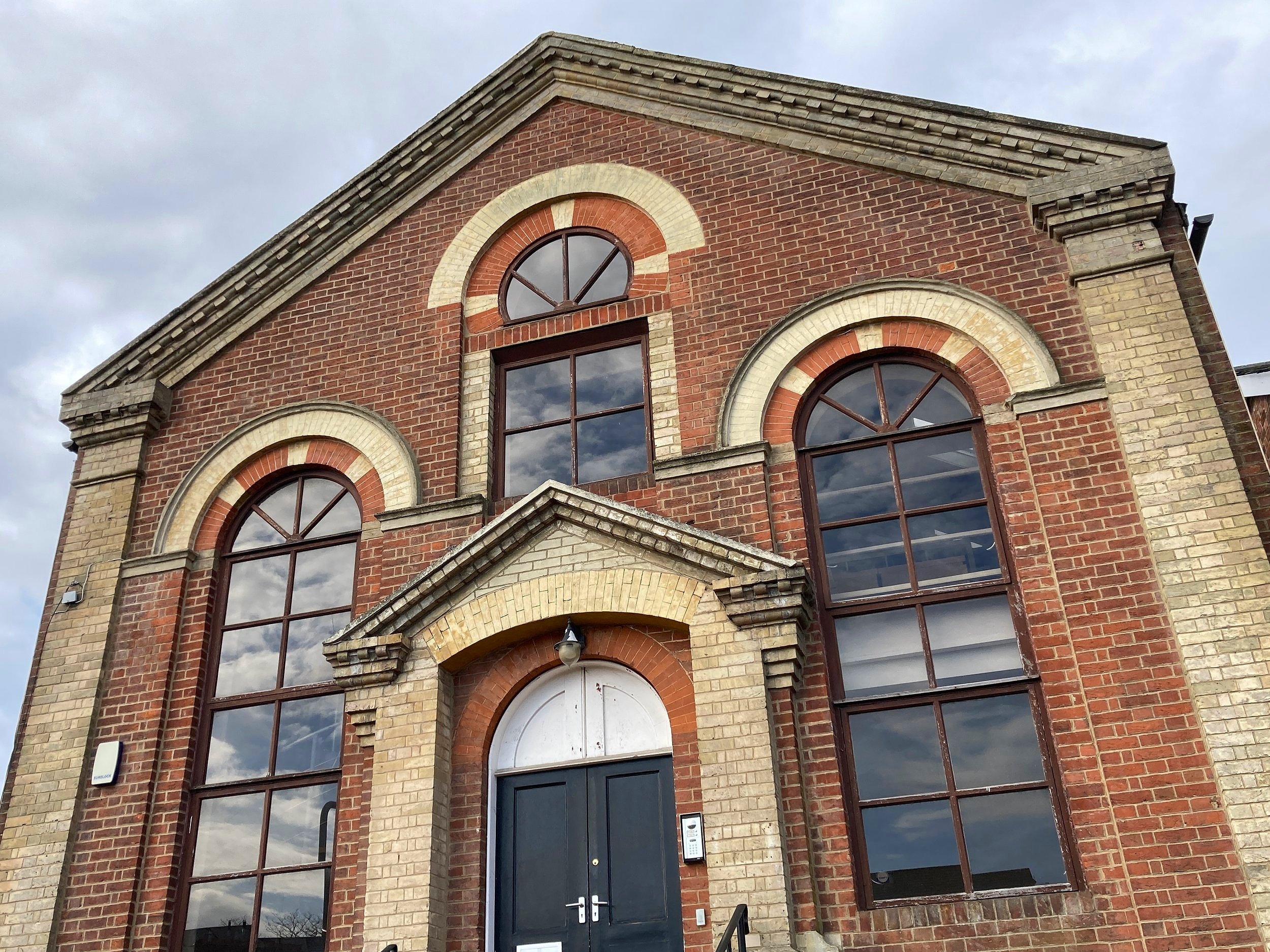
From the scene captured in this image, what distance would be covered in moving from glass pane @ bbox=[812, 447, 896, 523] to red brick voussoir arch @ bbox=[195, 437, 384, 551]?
4.39 metres

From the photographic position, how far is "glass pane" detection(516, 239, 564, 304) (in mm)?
12086

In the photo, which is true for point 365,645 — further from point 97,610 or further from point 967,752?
point 967,752

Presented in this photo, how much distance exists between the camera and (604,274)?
39.2 ft

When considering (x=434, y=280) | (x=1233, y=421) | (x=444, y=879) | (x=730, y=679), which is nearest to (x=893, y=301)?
(x=1233, y=421)

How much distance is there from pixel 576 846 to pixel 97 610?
5.62 meters

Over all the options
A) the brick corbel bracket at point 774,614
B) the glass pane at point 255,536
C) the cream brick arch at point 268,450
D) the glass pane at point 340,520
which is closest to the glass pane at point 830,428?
the brick corbel bracket at point 774,614

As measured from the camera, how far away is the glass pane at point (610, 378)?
11312 mm

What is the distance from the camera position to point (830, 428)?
1045cm

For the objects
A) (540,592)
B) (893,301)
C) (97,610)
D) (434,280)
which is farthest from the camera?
(434,280)

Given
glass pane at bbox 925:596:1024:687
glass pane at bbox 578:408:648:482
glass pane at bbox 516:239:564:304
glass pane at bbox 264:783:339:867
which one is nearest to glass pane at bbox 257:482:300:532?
glass pane at bbox 264:783:339:867

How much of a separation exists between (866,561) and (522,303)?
4.67m

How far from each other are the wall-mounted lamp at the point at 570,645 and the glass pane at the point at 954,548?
2.90 metres

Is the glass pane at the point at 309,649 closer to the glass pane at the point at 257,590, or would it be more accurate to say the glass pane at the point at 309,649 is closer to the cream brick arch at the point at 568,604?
the glass pane at the point at 257,590

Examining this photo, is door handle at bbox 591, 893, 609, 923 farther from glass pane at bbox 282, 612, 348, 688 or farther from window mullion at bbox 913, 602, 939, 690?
glass pane at bbox 282, 612, 348, 688
